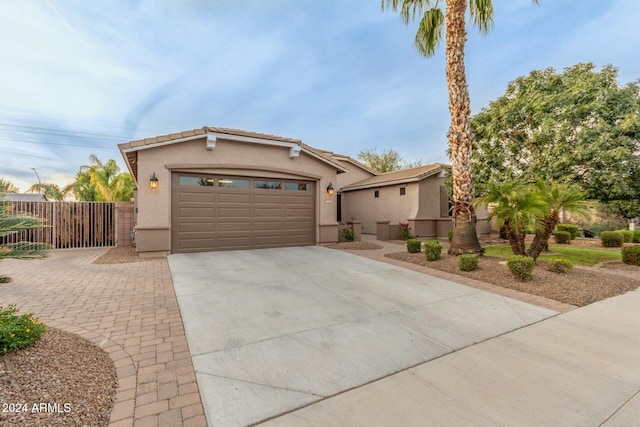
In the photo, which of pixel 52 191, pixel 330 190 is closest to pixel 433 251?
pixel 330 190

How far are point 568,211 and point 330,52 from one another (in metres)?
12.7

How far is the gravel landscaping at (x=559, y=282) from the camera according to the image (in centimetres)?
507

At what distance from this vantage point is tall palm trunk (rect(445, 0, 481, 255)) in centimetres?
812

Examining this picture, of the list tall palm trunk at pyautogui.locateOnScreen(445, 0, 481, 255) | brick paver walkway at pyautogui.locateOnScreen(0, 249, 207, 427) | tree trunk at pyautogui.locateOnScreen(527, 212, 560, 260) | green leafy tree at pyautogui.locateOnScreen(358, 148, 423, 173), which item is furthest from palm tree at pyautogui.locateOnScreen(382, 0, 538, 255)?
green leafy tree at pyautogui.locateOnScreen(358, 148, 423, 173)

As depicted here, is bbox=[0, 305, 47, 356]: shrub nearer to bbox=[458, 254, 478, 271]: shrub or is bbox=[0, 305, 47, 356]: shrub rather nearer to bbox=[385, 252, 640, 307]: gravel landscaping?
bbox=[385, 252, 640, 307]: gravel landscaping

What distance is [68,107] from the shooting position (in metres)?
12.8

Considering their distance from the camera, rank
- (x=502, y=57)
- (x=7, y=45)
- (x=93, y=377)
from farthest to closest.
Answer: (x=502, y=57) → (x=7, y=45) → (x=93, y=377)

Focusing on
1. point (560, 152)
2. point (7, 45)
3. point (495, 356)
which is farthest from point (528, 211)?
point (7, 45)

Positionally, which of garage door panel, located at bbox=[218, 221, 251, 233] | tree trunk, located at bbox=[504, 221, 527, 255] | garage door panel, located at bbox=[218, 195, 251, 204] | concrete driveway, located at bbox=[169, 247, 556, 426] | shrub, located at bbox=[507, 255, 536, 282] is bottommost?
concrete driveway, located at bbox=[169, 247, 556, 426]

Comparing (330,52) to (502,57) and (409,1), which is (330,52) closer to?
(409,1)

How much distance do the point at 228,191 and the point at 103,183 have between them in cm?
1225

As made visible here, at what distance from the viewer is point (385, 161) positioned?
1266 inches

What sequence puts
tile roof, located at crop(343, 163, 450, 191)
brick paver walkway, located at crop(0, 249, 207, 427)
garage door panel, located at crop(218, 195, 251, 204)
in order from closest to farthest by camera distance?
1. brick paver walkway, located at crop(0, 249, 207, 427)
2. garage door panel, located at crop(218, 195, 251, 204)
3. tile roof, located at crop(343, 163, 450, 191)

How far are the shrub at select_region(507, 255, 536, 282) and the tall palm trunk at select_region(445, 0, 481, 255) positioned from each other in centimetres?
225
